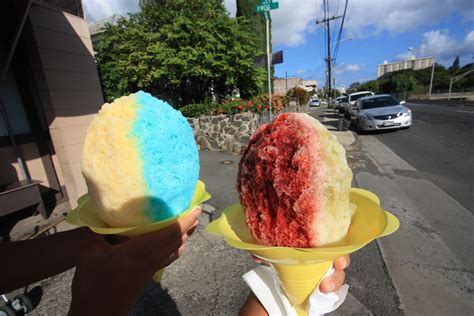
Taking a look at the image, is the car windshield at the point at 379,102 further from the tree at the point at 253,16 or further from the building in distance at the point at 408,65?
the building in distance at the point at 408,65

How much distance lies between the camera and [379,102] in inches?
482

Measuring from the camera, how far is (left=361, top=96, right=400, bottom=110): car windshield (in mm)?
12018

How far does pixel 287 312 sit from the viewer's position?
105 cm

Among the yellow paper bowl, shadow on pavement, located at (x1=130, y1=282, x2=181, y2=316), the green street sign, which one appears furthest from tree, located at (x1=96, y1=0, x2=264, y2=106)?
the yellow paper bowl

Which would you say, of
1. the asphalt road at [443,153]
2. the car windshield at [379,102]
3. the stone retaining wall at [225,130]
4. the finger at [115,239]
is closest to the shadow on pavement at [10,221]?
the finger at [115,239]

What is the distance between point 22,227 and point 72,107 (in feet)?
7.30

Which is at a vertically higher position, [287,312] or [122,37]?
[122,37]

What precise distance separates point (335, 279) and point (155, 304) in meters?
2.16

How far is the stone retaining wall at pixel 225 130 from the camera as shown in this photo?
28.9 ft

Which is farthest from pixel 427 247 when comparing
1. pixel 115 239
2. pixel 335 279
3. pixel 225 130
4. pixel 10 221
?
pixel 225 130

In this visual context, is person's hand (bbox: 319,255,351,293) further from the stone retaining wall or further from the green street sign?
the stone retaining wall

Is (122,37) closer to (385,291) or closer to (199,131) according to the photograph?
(199,131)

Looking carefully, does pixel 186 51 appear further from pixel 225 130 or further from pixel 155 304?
pixel 155 304

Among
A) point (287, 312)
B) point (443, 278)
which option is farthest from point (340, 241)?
point (443, 278)
